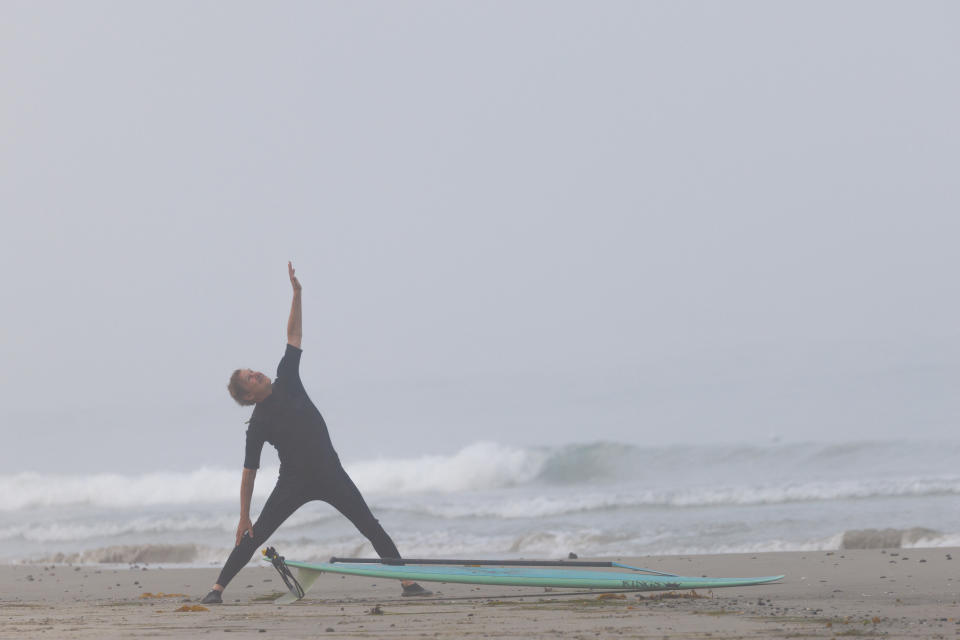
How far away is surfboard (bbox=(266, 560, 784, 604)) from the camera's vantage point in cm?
550

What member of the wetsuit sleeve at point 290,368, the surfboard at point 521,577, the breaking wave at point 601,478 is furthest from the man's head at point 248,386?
the breaking wave at point 601,478

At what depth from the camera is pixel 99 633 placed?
448 cm

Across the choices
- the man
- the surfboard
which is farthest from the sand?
the man

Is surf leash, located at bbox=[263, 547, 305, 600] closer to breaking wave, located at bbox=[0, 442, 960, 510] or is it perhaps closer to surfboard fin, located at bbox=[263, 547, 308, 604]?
surfboard fin, located at bbox=[263, 547, 308, 604]

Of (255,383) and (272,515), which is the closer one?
(255,383)

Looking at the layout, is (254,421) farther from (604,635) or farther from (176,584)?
(176,584)

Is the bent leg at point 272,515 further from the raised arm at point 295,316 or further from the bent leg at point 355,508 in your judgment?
the raised arm at point 295,316

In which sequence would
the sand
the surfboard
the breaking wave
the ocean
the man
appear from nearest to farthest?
the sand → the surfboard → the man → the ocean → the breaking wave

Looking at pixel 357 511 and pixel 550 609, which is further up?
pixel 357 511

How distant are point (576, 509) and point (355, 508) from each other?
8444mm

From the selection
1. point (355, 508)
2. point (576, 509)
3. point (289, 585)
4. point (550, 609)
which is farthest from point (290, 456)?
point (576, 509)

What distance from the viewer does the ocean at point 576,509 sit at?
1057cm

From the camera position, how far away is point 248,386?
5.58m

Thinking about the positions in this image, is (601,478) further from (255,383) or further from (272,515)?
(255,383)
